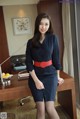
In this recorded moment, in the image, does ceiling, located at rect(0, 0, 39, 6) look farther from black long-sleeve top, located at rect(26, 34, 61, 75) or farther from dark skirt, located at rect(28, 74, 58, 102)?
dark skirt, located at rect(28, 74, 58, 102)

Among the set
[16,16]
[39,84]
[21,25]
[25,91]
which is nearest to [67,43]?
[21,25]

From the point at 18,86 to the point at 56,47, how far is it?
60cm

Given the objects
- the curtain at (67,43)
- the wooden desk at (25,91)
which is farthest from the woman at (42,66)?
the curtain at (67,43)

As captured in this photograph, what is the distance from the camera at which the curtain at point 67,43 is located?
333 cm

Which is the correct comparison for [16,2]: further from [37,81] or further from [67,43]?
[37,81]

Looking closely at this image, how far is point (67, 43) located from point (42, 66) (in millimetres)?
1688

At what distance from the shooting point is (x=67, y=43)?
11.4 ft

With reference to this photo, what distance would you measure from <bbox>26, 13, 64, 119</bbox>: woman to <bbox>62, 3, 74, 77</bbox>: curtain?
1.47 m

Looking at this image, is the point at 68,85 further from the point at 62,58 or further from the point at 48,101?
the point at 62,58

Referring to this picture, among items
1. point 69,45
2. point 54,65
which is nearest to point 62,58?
point 69,45

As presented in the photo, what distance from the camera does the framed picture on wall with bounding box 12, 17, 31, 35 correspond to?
4344mm

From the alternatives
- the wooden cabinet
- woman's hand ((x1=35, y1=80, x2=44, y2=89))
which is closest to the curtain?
the wooden cabinet

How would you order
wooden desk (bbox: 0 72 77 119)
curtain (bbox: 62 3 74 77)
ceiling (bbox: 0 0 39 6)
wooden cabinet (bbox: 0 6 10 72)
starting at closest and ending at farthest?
wooden desk (bbox: 0 72 77 119)
curtain (bbox: 62 3 74 77)
ceiling (bbox: 0 0 39 6)
wooden cabinet (bbox: 0 6 10 72)

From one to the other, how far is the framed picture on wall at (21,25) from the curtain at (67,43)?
1.13 metres
